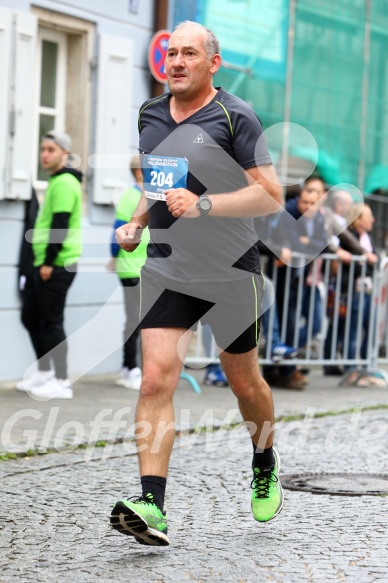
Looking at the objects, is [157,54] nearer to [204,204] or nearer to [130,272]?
[130,272]

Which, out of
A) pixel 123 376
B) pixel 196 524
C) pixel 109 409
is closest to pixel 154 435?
pixel 196 524

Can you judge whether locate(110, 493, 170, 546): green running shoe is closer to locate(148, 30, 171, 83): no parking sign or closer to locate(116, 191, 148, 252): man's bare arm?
locate(116, 191, 148, 252): man's bare arm

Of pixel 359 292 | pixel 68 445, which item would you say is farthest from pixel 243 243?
pixel 359 292

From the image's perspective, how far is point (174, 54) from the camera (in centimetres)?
528

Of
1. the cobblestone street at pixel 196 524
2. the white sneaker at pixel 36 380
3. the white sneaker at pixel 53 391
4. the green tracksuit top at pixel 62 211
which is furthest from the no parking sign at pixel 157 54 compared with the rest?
the cobblestone street at pixel 196 524

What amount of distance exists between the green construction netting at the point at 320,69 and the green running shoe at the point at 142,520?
8.70 metres

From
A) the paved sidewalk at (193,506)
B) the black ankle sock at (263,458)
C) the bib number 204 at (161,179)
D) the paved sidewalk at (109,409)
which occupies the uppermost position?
the bib number 204 at (161,179)

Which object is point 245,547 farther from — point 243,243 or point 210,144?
point 210,144

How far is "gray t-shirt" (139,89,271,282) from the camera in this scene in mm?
5172

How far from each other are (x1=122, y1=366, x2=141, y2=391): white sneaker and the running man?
5.34 meters

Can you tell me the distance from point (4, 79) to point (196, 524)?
19.5 ft

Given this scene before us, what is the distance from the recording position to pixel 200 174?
5.21 meters

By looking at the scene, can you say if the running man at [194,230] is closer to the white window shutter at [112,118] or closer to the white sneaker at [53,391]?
the white sneaker at [53,391]

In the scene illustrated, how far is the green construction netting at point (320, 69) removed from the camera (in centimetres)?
1398
